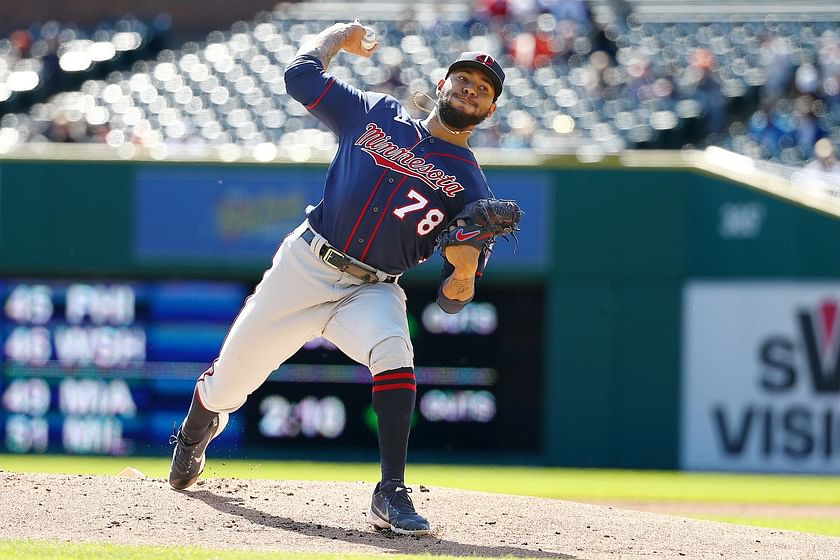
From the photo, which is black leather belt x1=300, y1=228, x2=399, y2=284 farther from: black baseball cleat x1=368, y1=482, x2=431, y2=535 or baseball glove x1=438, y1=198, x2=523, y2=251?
black baseball cleat x1=368, y1=482, x2=431, y2=535

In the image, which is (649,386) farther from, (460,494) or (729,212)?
(460,494)

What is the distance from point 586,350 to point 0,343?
519 cm

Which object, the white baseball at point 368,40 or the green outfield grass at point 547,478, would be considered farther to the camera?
the green outfield grass at point 547,478

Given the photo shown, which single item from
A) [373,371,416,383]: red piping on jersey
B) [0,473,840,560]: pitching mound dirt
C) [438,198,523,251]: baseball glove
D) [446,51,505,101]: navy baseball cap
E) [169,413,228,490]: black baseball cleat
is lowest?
[0,473,840,560]: pitching mound dirt

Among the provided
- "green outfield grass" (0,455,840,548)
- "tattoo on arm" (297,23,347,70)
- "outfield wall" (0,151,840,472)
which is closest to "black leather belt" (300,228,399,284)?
"tattoo on arm" (297,23,347,70)

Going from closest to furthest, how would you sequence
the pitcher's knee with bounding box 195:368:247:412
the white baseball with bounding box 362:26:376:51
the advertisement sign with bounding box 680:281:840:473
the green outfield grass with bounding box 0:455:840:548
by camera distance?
the pitcher's knee with bounding box 195:368:247:412 < the white baseball with bounding box 362:26:376:51 < the green outfield grass with bounding box 0:455:840:548 < the advertisement sign with bounding box 680:281:840:473

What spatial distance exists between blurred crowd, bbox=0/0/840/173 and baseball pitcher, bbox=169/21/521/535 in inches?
314

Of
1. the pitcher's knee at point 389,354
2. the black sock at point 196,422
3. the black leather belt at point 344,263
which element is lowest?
the black sock at point 196,422

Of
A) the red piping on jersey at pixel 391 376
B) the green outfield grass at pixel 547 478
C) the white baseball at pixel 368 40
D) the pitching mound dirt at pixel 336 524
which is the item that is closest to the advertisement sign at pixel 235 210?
the green outfield grass at pixel 547 478

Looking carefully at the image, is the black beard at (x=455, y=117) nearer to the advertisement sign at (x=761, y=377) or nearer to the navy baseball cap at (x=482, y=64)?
the navy baseball cap at (x=482, y=64)

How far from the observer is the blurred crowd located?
14805 millimetres

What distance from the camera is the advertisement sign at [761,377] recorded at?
39.7ft

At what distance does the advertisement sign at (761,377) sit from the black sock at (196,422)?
6.67 m

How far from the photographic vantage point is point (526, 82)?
627 inches
